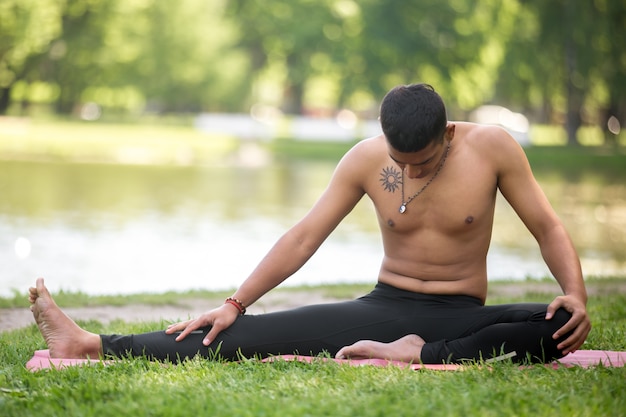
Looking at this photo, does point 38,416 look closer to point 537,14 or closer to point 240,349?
point 240,349

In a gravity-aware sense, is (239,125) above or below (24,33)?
below

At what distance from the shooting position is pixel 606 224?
15516 millimetres

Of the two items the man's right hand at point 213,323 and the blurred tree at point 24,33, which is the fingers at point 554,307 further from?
the blurred tree at point 24,33

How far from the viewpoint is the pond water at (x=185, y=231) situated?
9.97 metres

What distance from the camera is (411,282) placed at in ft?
14.4

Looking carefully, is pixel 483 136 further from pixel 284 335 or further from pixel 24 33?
pixel 24 33

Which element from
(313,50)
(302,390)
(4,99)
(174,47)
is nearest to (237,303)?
(302,390)

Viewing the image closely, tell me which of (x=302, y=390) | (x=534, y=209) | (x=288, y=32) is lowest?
(x=302, y=390)

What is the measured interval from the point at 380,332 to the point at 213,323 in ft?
2.61

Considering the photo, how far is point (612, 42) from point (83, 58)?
2820 cm

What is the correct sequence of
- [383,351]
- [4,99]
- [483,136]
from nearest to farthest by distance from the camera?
[383,351] < [483,136] < [4,99]

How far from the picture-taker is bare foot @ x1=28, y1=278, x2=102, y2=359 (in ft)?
13.9

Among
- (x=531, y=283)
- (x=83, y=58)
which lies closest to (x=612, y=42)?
(x=531, y=283)

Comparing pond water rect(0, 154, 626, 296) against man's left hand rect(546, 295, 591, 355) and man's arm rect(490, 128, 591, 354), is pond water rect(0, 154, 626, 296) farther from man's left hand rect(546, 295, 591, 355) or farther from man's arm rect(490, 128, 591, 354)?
man's left hand rect(546, 295, 591, 355)
